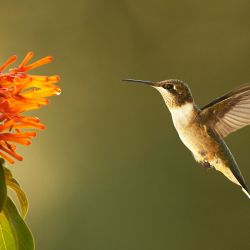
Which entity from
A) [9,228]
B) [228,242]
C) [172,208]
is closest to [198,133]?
[9,228]

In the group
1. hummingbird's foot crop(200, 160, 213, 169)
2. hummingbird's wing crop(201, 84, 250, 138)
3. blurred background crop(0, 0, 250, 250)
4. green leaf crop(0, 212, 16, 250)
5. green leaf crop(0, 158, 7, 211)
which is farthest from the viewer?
blurred background crop(0, 0, 250, 250)

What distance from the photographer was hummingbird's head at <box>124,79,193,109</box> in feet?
5.93

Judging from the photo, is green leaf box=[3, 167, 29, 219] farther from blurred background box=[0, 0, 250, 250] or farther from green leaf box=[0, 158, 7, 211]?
blurred background box=[0, 0, 250, 250]

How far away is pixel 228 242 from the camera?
3.83 meters

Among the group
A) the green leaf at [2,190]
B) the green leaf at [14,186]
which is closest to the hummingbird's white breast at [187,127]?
the green leaf at [14,186]

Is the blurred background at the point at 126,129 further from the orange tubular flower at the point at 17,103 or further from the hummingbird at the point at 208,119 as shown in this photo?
the orange tubular flower at the point at 17,103

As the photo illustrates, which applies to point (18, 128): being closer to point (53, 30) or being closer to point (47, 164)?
point (47, 164)

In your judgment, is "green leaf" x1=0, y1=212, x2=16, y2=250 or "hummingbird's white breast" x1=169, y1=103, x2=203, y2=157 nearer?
"green leaf" x1=0, y1=212, x2=16, y2=250

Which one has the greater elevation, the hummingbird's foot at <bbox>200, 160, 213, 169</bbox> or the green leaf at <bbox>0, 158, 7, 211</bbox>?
the green leaf at <bbox>0, 158, 7, 211</bbox>

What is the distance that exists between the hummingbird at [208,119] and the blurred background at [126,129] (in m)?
1.69

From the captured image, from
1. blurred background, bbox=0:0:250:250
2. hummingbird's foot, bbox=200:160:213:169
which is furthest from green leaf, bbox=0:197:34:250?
blurred background, bbox=0:0:250:250

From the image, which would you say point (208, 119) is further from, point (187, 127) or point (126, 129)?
point (126, 129)

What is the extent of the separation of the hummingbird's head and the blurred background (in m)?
1.78

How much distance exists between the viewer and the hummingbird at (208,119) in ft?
5.89
